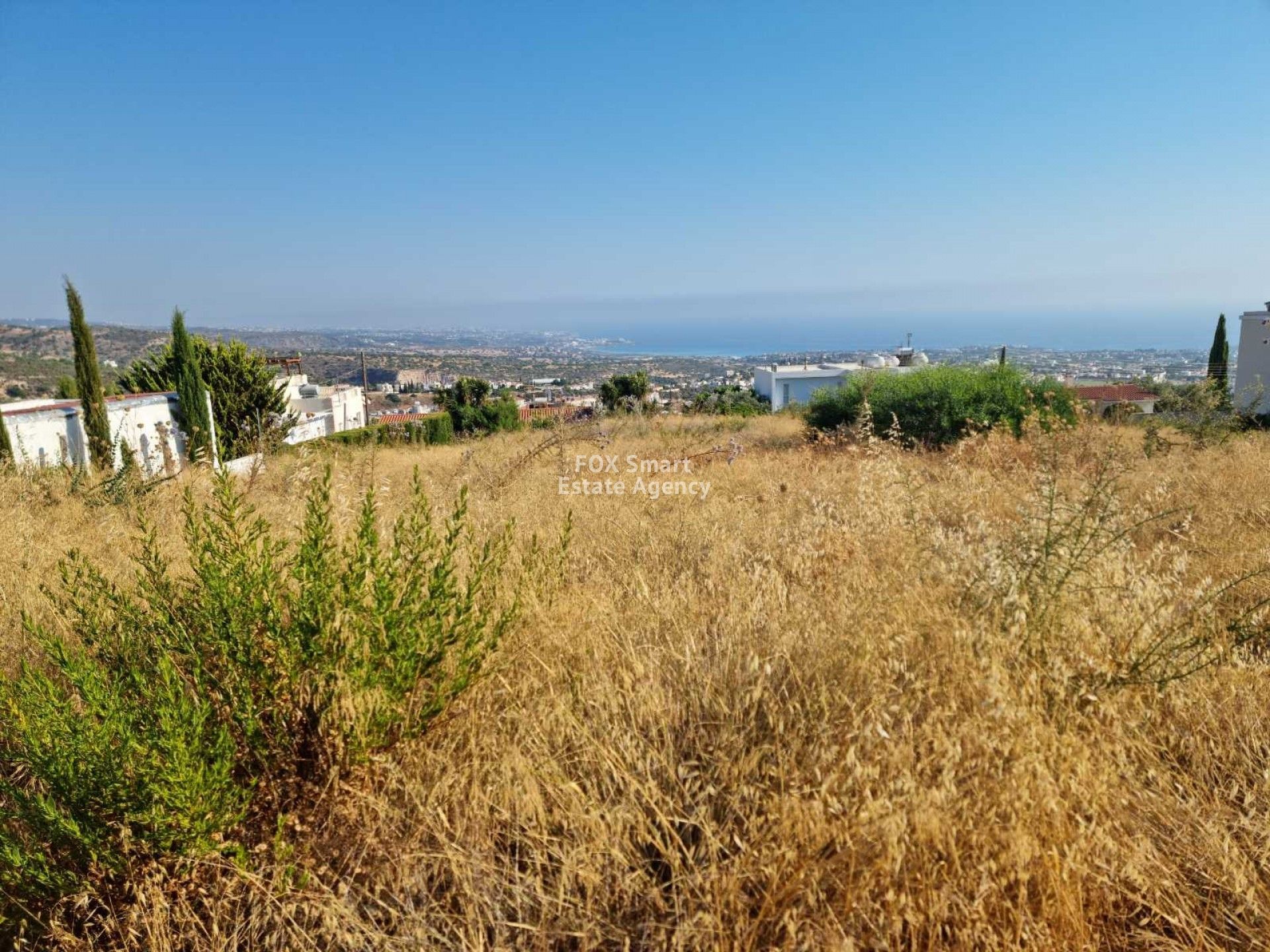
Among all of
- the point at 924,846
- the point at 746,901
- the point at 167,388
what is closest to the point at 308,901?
the point at 746,901

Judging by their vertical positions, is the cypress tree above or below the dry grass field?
above

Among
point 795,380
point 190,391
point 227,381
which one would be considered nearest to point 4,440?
point 190,391

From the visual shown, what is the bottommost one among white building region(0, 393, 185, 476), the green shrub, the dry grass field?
the green shrub

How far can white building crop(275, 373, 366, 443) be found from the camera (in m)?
26.0

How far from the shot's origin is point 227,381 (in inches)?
585

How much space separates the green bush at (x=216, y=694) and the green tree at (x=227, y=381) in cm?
1351

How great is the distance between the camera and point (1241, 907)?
131 centimetres

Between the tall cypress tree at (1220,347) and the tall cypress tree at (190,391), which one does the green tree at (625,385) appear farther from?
the tall cypress tree at (1220,347)

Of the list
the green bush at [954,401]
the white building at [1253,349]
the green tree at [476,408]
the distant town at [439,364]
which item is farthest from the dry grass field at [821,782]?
the white building at [1253,349]

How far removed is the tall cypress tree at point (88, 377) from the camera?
9406 mm

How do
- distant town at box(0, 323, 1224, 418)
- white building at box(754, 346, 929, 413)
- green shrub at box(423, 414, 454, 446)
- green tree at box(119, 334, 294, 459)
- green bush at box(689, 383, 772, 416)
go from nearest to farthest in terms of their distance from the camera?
1. green tree at box(119, 334, 294, 459)
2. green bush at box(689, 383, 772, 416)
3. green shrub at box(423, 414, 454, 446)
4. distant town at box(0, 323, 1224, 418)
5. white building at box(754, 346, 929, 413)

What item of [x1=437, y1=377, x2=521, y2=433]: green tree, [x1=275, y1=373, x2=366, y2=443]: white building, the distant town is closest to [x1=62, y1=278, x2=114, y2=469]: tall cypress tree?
the distant town

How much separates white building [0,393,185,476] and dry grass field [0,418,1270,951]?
6.43 m

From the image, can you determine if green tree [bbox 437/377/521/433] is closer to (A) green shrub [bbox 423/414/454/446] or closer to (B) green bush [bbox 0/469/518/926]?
(A) green shrub [bbox 423/414/454/446]
